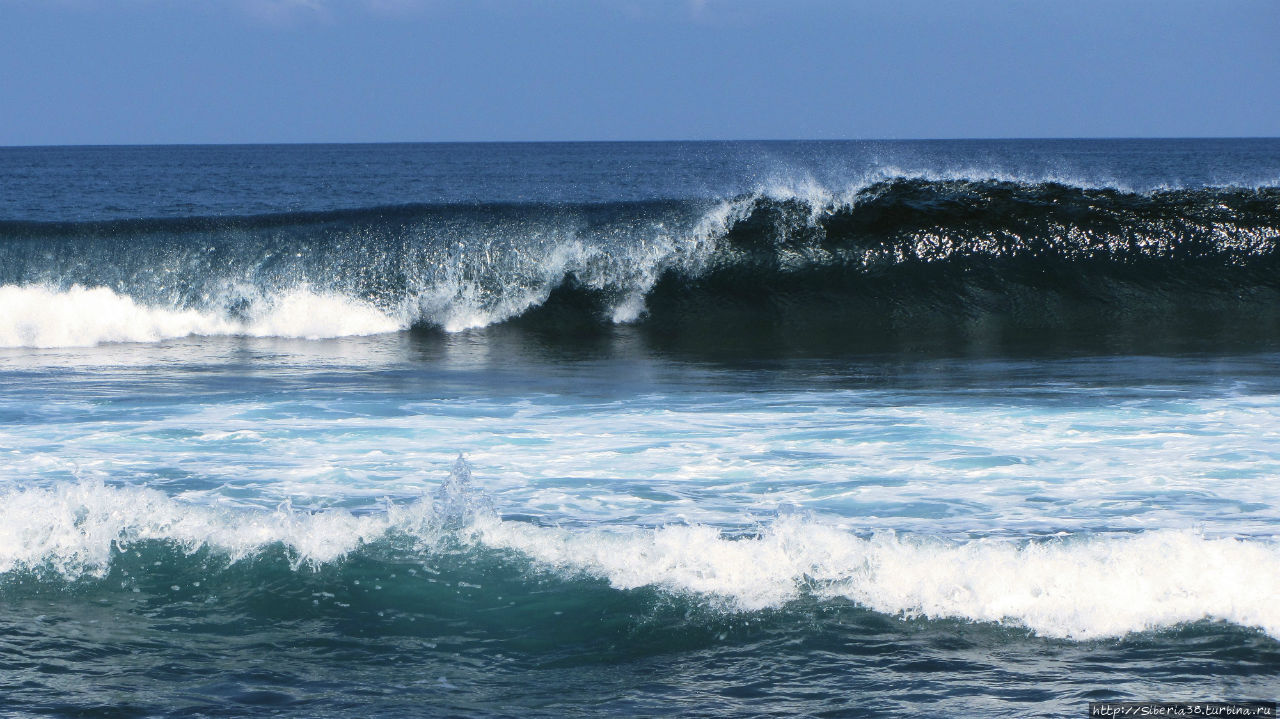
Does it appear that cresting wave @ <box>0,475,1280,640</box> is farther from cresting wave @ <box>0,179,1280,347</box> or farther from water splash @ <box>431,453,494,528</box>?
cresting wave @ <box>0,179,1280,347</box>

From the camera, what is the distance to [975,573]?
472 centimetres

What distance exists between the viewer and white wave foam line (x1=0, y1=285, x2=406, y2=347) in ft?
46.1

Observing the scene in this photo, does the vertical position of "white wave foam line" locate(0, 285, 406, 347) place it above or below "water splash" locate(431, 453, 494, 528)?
above

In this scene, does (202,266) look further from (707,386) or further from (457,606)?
(457,606)

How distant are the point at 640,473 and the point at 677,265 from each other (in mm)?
9176

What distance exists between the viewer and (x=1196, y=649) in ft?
13.8

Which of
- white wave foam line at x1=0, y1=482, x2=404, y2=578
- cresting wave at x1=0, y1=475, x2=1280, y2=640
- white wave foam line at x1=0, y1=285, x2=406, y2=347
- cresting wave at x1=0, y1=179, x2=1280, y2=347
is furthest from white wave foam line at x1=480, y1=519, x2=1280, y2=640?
white wave foam line at x1=0, y1=285, x2=406, y2=347

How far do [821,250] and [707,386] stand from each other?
6.75 metres

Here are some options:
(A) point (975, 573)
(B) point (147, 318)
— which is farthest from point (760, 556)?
(B) point (147, 318)

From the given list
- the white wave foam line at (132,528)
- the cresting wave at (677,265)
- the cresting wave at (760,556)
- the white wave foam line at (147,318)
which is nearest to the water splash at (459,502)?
the cresting wave at (760,556)

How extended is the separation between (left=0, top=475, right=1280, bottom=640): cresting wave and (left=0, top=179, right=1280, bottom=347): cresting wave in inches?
328

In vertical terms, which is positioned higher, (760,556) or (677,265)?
(677,265)

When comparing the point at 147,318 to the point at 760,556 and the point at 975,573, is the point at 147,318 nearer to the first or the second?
the point at 760,556

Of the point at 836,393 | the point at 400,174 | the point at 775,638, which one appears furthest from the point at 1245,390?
the point at 400,174
